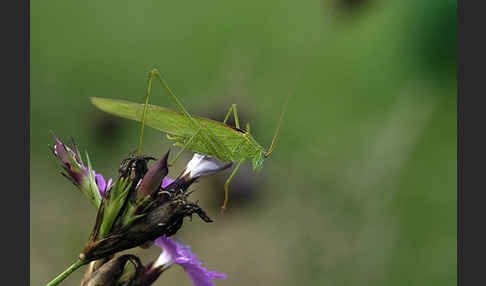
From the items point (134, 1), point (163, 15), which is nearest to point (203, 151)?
point (163, 15)

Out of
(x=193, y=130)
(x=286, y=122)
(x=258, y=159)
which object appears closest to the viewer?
(x=193, y=130)

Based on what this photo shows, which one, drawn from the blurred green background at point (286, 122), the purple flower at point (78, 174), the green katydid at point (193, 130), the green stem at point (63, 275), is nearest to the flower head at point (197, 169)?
the green katydid at point (193, 130)

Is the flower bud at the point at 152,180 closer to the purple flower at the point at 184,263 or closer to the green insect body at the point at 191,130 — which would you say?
the purple flower at the point at 184,263

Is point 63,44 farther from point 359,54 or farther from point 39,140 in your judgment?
point 359,54

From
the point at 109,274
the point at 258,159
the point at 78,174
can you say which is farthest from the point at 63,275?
the point at 258,159

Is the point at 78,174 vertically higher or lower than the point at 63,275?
higher

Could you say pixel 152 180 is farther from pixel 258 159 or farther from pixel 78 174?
pixel 258 159

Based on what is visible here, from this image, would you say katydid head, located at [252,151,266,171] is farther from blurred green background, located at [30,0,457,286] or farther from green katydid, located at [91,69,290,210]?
blurred green background, located at [30,0,457,286]
